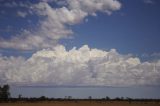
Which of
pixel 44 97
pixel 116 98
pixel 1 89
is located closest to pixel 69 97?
pixel 44 97

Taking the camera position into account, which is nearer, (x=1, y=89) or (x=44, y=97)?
(x=1, y=89)

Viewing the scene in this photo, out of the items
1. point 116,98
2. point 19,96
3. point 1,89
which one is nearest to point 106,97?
point 116,98

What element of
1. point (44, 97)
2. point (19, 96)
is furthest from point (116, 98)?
point (19, 96)

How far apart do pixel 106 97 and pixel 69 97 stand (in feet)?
73.4

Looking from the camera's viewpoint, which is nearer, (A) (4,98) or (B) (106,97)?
(A) (4,98)

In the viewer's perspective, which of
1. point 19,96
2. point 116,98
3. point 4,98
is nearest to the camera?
point 4,98

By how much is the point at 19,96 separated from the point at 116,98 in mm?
54832

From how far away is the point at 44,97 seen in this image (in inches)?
7151

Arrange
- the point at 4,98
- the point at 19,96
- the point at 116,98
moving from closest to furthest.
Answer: the point at 4,98
the point at 19,96
the point at 116,98

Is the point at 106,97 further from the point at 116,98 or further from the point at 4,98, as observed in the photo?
the point at 4,98

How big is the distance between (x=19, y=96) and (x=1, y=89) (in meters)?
32.1

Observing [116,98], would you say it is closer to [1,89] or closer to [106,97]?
[106,97]

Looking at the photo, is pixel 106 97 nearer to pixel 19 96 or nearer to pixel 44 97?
pixel 44 97

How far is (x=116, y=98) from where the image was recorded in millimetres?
188000
